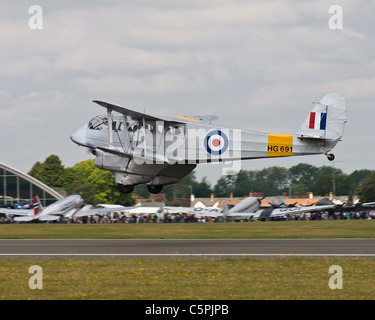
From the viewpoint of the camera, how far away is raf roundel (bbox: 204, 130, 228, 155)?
1114 inches

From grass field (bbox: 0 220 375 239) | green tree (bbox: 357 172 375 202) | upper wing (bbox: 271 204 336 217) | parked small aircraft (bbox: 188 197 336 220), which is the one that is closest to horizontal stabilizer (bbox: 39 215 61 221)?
grass field (bbox: 0 220 375 239)

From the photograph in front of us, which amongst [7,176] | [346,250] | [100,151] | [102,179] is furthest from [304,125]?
[102,179]

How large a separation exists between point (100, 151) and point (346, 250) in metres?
13.2

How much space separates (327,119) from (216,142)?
534 centimetres

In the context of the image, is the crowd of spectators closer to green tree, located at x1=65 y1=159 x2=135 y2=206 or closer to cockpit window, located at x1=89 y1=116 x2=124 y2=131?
cockpit window, located at x1=89 y1=116 x2=124 y2=131

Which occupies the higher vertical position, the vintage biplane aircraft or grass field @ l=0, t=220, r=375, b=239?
the vintage biplane aircraft

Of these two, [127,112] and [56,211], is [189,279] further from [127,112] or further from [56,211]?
[56,211]

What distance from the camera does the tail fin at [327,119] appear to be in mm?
28500

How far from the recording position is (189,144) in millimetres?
28969

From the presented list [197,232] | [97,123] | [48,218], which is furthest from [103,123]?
[48,218]

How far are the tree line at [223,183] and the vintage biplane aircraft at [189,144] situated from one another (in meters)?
58.9

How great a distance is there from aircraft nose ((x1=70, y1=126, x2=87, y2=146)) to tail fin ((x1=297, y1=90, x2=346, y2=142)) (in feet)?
34.1

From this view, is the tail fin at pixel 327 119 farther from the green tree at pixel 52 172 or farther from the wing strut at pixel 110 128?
the green tree at pixel 52 172

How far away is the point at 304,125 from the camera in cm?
2897
